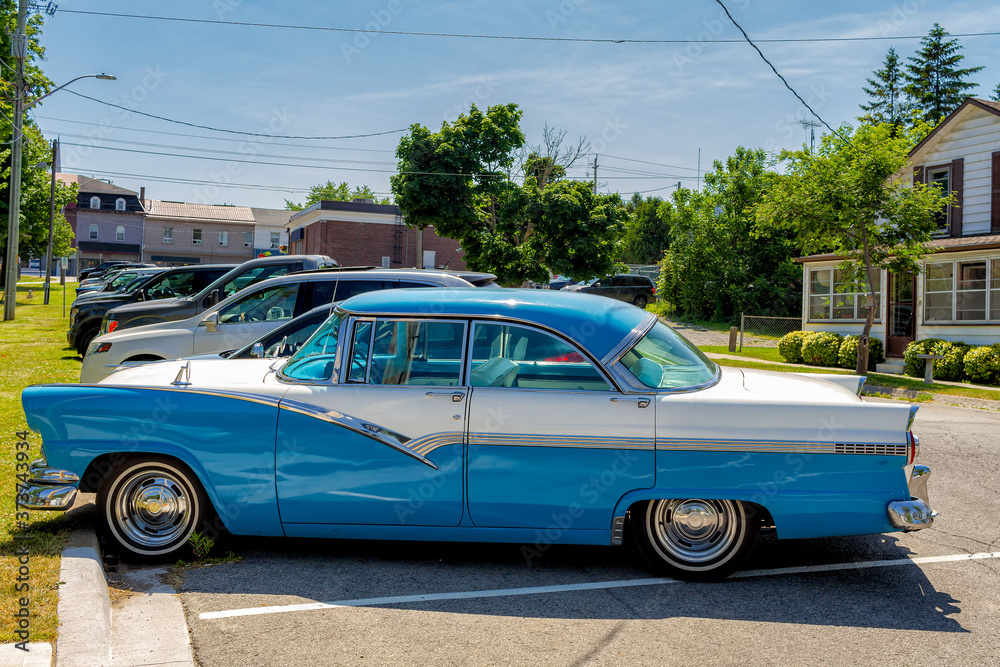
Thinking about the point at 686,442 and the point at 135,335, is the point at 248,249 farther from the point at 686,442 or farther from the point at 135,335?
the point at 686,442

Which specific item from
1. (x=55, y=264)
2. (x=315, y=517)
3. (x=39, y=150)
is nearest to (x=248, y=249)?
(x=55, y=264)

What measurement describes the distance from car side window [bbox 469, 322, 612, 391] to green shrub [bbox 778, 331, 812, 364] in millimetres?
21938

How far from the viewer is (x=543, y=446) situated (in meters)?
4.89

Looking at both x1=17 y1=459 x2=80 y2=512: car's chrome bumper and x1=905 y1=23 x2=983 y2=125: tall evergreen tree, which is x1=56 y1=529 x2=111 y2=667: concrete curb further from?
x1=905 y1=23 x2=983 y2=125: tall evergreen tree

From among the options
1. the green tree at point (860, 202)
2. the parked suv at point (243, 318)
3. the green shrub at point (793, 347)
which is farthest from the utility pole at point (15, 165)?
the green shrub at point (793, 347)

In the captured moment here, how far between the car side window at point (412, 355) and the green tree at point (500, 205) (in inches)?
1070

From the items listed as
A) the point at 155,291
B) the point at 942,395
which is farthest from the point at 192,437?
the point at 942,395

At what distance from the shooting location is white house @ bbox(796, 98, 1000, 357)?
21.5m

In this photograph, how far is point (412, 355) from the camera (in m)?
5.23

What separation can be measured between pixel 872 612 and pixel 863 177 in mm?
17209

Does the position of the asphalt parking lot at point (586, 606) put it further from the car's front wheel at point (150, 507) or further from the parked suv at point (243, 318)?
the parked suv at point (243, 318)

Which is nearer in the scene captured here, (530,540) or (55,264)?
(530,540)

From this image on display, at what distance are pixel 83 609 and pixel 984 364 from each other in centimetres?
2029

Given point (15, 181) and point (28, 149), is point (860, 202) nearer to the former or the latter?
point (15, 181)
